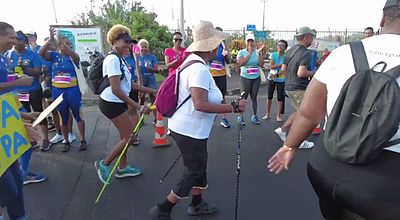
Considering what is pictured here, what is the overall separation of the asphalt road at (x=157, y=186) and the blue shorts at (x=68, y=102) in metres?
0.57

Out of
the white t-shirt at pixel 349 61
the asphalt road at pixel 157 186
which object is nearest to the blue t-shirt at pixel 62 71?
the asphalt road at pixel 157 186

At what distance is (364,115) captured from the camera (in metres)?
1.17

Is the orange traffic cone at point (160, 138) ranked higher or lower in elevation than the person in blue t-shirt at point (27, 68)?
lower

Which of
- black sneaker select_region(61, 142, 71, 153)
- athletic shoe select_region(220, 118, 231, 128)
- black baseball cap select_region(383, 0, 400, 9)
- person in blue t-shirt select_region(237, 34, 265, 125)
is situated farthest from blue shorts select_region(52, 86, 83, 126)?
black baseball cap select_region(383, 0, 400, 9)

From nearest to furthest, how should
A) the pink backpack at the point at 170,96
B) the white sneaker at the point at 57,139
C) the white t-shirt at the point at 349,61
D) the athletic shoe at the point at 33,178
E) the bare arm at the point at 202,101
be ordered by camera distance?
1. the white t-shirt at the point at 349,61
2. the bare arm at the point at 202,101
3. the pink backpack at the point at 170,96
4. the athletic shoe at the point at 33,178
5. the white sneaker at the point at 57,139

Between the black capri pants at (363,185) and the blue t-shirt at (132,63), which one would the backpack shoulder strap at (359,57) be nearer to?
the black capri pants at (363,185)

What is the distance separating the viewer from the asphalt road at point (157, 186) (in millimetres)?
2883

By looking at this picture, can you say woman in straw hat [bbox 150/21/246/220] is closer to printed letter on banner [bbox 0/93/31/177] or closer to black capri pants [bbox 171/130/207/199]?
black capri pants [bbox 171/130/207/199]

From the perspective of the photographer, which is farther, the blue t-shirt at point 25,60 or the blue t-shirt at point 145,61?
the blue t-shirt at point 145,61

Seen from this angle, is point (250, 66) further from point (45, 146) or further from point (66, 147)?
point (45, 146)

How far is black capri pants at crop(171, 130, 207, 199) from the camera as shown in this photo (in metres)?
2.38

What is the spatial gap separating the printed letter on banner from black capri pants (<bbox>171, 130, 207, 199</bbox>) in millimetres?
1175

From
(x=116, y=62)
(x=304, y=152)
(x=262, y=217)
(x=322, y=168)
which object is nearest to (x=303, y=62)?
(x=304, y=152)

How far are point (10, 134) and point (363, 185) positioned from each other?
222 centimetres
